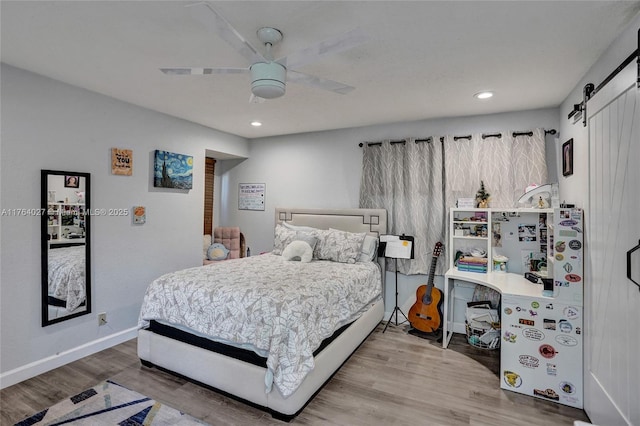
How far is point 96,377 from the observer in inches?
103

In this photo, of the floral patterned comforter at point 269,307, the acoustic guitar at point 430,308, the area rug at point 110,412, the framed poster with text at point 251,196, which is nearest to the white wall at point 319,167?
the framed poster with text at point 251,196

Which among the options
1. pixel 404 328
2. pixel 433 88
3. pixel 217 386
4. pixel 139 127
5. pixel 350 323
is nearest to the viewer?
pixel 217 386

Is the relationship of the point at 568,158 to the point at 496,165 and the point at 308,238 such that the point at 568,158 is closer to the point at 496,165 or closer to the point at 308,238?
the point at 496,165

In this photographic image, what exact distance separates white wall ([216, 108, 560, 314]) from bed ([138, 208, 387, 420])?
4.67 feet

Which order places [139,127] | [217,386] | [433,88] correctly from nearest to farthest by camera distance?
1. [217,386]
2. [433,88]
3. [139,127]

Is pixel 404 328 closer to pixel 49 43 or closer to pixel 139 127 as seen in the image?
pixel 139 127

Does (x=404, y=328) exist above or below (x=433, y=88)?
below

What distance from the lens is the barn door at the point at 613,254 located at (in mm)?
1628

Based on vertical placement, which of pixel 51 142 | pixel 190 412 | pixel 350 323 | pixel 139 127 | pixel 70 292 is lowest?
pixel 190 412

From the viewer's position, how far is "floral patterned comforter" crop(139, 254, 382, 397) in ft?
6.84

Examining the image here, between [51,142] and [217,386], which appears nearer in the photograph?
[217,386]

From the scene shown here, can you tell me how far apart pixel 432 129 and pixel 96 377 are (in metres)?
4.18

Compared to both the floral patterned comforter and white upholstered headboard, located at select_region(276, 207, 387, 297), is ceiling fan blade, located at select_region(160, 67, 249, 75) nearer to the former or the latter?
the floral patterned comforter

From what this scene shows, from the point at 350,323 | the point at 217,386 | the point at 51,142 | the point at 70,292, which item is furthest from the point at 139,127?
the point at 350,323
